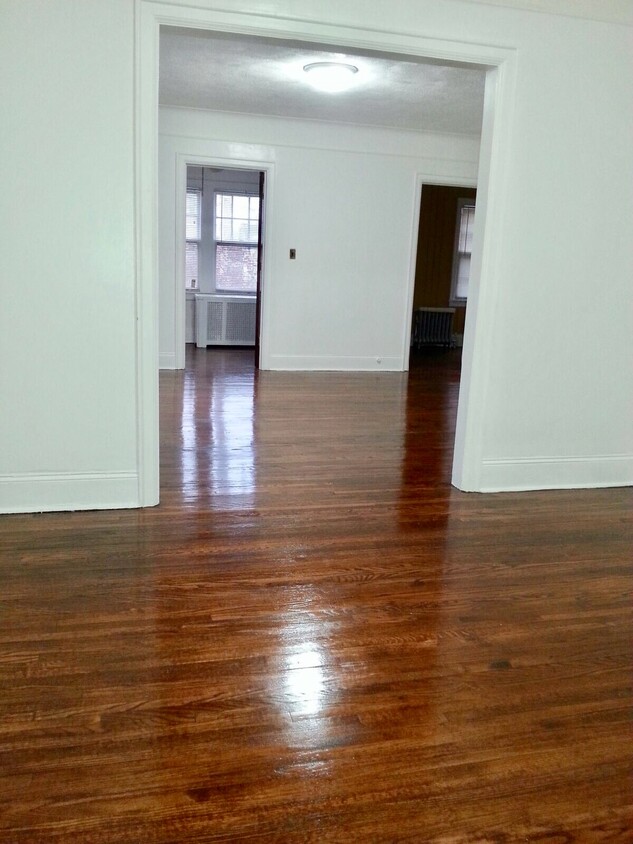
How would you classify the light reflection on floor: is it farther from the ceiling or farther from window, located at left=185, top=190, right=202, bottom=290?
window, located at left=185, top=190, right=202, bottom=290

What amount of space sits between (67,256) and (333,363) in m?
5.28

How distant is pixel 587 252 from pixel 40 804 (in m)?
3.54

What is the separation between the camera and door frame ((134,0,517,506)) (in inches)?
121

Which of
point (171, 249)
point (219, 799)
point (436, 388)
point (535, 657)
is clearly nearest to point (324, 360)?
point (436, 388)

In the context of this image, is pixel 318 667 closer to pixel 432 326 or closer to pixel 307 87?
pixel 307 87

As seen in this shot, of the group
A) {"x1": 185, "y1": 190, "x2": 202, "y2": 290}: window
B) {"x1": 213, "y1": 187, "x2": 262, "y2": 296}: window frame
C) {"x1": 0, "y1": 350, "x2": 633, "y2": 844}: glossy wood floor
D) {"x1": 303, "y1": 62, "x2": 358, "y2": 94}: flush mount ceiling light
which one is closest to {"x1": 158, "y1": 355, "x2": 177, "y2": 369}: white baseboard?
{"x1": 185, "y1": 190, "x2": 202, "y2": 290}: window

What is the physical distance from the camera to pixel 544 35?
3471mm

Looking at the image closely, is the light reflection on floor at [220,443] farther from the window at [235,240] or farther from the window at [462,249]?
the window at [462,249]

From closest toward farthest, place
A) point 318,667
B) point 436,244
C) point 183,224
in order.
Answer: point 318,667 < point 183,224 < point 436,244

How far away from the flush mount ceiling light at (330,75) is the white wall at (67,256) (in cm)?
277

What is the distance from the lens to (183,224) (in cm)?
757

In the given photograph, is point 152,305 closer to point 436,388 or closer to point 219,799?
point 219,799

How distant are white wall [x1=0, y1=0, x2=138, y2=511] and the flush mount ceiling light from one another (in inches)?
109

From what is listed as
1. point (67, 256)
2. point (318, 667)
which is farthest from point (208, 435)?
point (318, 667)
